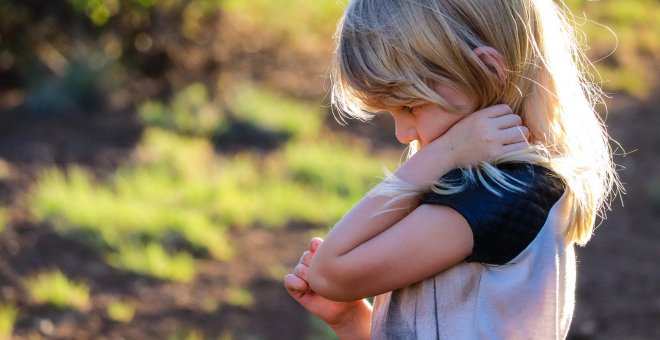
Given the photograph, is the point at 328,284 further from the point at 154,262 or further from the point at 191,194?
the point at 191,194

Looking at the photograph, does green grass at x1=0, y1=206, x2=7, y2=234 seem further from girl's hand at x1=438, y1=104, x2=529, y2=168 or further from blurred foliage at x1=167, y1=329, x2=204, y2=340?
girl's hand at x1=438, y1=104, x2=529, y2=168

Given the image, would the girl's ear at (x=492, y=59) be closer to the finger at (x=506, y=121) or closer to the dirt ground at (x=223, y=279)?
the finger at (x=506, y=121)

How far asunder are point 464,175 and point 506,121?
12 cm

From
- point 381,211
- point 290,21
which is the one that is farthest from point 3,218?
point 290,21

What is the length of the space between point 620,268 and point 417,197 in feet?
11.2

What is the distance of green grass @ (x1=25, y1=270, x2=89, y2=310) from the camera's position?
415 cm

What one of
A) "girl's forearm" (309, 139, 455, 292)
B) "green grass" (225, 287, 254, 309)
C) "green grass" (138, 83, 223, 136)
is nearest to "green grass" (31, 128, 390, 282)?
"green grass" (138, 83, 223, 136)

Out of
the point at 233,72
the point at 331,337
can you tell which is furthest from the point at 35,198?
the point at 233,72

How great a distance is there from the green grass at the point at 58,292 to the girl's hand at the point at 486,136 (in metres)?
2.79

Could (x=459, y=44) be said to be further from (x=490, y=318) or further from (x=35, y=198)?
(x=35, y=198)

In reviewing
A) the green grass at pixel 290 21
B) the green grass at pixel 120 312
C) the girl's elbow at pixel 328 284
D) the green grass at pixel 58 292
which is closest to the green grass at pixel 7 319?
the green grass at pixel 58 292

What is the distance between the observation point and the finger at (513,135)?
170 centimetres

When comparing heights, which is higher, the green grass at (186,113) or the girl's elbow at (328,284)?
the green grass at (186,113)

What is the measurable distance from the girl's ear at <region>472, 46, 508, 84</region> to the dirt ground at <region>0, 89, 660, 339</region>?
2.50 meters
